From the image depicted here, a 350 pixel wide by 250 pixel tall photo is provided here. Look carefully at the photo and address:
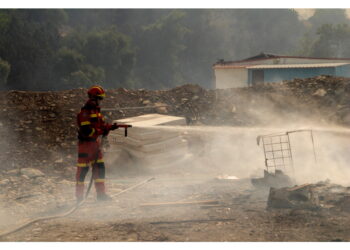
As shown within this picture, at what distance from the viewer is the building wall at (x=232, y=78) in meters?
31.9

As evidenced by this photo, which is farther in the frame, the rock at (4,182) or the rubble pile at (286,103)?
the rubble pile at (286,103)

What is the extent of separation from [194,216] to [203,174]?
3349mm

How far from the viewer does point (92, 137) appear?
7.73 meters

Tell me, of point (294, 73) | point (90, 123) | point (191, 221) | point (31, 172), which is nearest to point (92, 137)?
point (90, 123)

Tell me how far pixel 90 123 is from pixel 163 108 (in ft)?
22.7

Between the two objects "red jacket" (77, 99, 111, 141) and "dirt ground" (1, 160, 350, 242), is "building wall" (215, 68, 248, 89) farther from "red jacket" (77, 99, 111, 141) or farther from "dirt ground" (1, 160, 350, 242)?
"red jacket" (77, 99, 111, 141)

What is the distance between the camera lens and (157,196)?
27.3 ft

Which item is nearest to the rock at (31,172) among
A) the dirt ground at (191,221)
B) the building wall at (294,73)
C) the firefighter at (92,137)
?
the dirt ground at (191,221)

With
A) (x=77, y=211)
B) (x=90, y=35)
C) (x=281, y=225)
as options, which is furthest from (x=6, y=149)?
(x=90, y=35)

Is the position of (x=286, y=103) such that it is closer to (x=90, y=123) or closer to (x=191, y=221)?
(x=90, y=123)

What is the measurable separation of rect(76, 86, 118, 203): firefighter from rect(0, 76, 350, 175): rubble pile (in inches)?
131

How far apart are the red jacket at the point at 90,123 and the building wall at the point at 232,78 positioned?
80.6ft

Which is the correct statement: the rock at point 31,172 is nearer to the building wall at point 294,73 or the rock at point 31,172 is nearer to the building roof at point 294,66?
the building wall at point 294,73

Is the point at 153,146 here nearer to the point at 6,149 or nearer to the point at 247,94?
the point at 6,149
